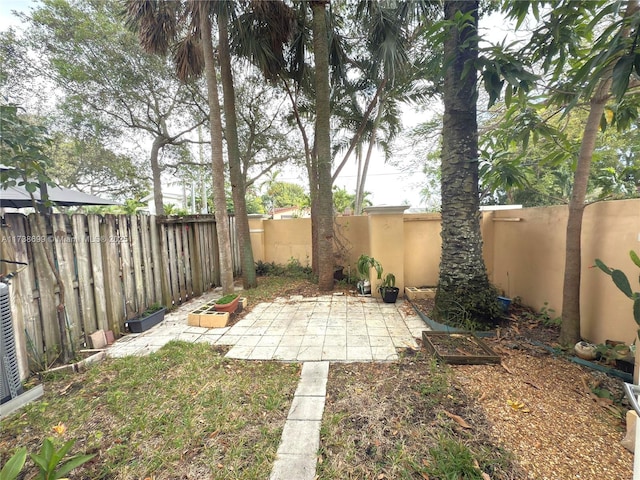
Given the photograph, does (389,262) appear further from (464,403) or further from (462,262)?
(464,403)

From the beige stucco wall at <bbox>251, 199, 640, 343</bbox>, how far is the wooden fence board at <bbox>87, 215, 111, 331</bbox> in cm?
407

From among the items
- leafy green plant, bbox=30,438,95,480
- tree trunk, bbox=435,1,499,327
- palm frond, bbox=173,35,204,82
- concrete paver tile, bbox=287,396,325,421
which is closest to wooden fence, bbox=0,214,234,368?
leafy green plant, bbox=30,438,95,480

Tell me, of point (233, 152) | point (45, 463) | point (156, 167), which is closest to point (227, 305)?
point (45, 463)

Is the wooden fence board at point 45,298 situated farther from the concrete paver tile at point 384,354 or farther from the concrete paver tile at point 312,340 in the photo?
the concrete paver tile at point 384,354

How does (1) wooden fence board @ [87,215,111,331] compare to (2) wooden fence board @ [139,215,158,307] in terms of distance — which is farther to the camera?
(2) wooden fence board @ [139,215,158,307]

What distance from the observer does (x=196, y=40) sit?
5043 millimetres

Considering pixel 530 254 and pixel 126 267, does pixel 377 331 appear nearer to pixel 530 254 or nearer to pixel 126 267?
pixel 530 254

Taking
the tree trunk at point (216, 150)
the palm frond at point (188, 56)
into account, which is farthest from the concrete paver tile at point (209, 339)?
the palm frond at point (188, 56)

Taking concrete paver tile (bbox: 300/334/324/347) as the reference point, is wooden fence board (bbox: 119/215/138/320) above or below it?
above

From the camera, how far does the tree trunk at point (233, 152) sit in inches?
191

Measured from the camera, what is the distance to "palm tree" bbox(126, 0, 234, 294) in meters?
4.42

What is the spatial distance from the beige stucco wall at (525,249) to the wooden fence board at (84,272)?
422 centimetres

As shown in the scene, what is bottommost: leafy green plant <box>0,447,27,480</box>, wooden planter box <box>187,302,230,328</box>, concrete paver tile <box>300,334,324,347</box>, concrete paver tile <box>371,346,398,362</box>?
concrete paver tile <box>371,346,398,362</box>

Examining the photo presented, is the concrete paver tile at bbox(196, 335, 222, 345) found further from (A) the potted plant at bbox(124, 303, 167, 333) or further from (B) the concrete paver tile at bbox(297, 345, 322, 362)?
(B) the concrete paver tile at bbox(297, 345, 322, 362)
